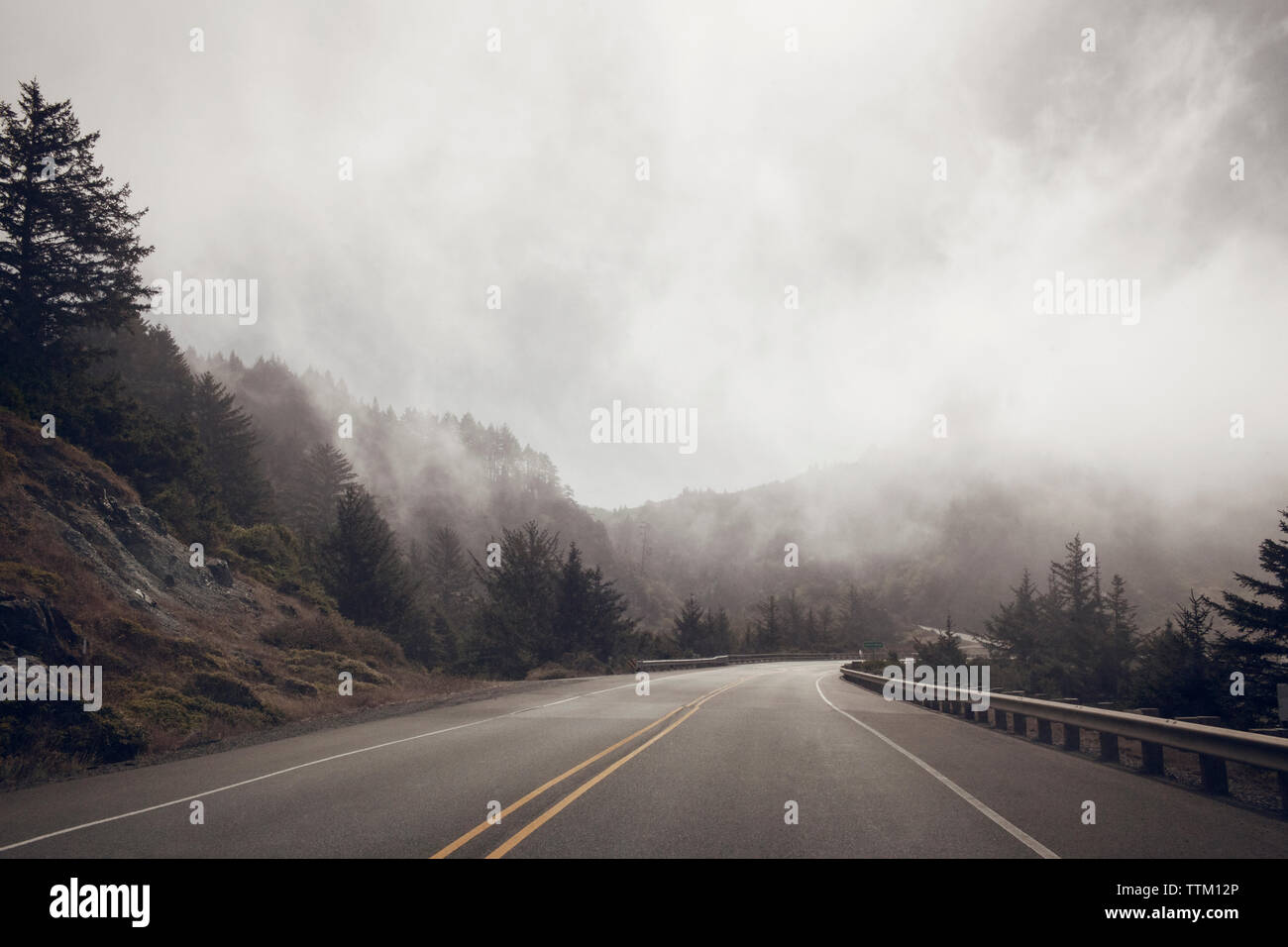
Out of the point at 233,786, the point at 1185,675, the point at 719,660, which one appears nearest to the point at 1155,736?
the point at 233,786

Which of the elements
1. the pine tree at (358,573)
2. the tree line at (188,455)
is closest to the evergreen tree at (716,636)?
the tree line at (188,455)

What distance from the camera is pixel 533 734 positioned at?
12.8 metres

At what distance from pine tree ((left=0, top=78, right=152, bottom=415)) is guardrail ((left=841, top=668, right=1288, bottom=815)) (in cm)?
2882

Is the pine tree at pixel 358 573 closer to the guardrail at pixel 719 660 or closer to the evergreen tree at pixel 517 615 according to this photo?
the evergreen tree at pixel 517 615

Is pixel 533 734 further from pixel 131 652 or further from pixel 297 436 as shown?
pixel 297 436

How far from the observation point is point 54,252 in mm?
26062

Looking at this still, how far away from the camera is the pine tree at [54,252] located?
82.1 ft

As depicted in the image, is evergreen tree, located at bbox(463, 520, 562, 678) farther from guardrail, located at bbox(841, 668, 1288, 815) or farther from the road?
guardrail, located at bbox(841, 668, 1288, 815)

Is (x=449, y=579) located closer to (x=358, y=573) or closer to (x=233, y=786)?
(x=358, y=573)

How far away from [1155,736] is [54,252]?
111 feet

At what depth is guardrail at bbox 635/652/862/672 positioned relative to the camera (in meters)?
45.7

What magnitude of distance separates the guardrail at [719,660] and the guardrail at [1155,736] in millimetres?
31732

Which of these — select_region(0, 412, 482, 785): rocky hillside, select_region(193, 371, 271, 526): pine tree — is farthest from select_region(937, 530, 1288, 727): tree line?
select_region(193, 371, 271, 526): pine tree
